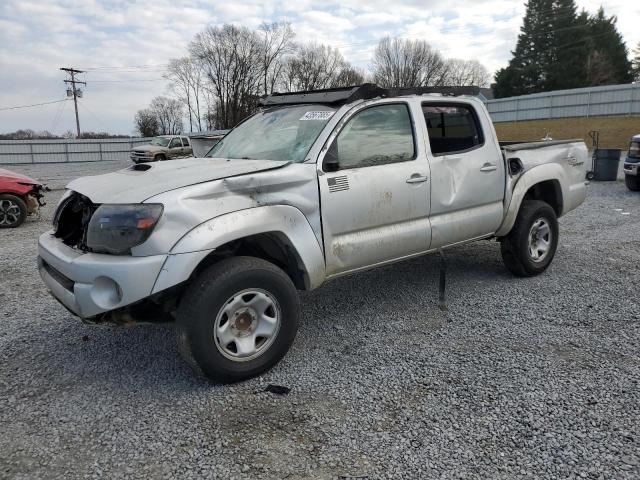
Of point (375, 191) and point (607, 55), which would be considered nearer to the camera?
point (375, 191)

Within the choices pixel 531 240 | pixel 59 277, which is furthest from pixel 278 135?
pixel 531 240

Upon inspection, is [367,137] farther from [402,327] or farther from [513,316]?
[513,316]

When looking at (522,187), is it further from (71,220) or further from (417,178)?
(71,220)

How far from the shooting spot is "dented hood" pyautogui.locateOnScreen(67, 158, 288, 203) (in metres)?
3.09

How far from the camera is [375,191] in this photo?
3.80 metres

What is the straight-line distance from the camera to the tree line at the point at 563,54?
169 ft

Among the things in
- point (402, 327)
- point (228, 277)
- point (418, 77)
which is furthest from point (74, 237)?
point (418, 77)

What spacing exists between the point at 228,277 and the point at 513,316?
8.46ft

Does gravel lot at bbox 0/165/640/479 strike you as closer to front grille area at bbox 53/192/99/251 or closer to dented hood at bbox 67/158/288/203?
front grille area at bbox 53/192/99/251

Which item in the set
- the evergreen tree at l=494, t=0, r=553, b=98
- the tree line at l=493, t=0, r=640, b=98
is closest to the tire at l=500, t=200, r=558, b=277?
the tree line at l=493, t=0, r=640, b=98

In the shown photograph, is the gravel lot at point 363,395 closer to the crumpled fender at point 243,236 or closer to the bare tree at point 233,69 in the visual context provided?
the crumpled fender at point 243,236

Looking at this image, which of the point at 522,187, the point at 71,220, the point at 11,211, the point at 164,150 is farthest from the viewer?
the point at 164,150

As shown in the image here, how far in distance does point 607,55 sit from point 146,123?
191 feet

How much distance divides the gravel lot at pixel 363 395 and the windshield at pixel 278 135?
4.83 feet
